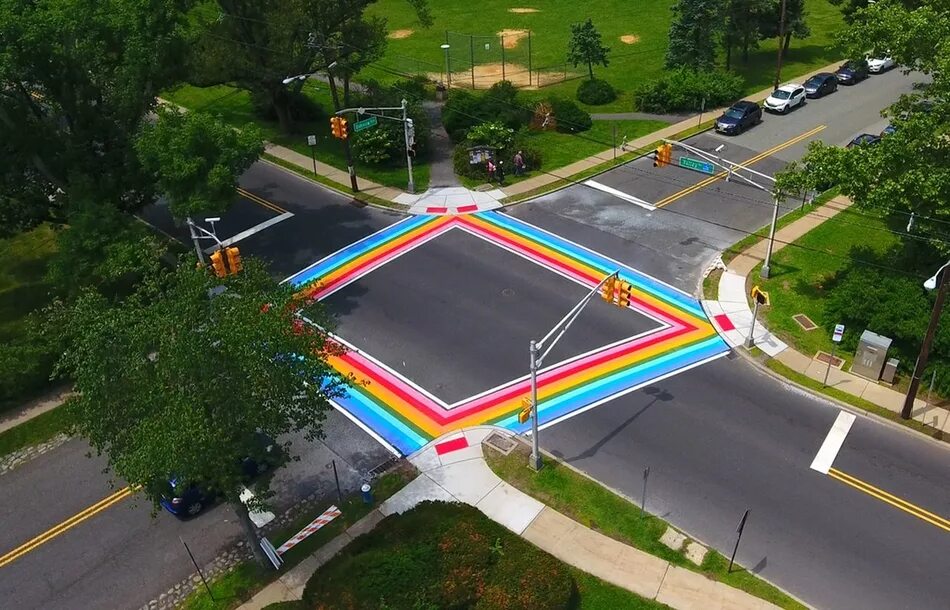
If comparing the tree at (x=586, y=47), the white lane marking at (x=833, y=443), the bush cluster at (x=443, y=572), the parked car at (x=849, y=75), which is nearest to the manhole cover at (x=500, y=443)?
the bush cluster at (x=443, y=572)

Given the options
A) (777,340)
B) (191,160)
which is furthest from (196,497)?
(777,340)

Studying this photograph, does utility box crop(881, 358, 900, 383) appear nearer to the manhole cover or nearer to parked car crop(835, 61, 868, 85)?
the manhole cover

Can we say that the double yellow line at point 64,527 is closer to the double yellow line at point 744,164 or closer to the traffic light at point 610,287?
the traffic light at point 610,287

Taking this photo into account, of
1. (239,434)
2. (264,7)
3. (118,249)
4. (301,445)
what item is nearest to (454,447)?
(301,445)

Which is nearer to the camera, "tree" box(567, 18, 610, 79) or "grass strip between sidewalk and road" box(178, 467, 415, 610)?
"grass strip between sidewalk and road" box(178, 467, 415, 610)

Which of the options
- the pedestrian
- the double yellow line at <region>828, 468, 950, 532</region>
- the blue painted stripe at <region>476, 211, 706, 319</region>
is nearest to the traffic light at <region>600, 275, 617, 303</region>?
the double yellow line at <region>828, 468, 950, 532</region>

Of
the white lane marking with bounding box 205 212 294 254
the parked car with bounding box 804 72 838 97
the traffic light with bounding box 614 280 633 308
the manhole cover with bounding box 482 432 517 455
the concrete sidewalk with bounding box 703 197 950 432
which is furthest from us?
the parked car with bounding box 804 72 838 97
